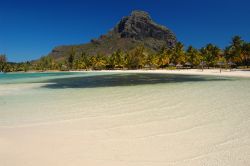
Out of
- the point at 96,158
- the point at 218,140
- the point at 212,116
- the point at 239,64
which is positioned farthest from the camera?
the point at 239,64

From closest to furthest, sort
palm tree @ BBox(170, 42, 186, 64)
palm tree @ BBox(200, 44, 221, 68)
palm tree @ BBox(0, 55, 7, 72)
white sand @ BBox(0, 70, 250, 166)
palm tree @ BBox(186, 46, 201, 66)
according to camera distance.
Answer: white sand @ BBox(0, 70, 250, 166) < palm tree @ BBox(200, 44, 221, 68) < palm tree @ BBox(186, 46, 201, 66) < palm tree @ BBox(170, 42, 186, 64) < palm tree @ BBox(0, 55, 7, 72)

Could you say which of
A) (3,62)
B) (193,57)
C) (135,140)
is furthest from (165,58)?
(3,62)

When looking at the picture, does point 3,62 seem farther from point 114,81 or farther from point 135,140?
point 135,140

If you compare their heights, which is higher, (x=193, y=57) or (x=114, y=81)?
(x=193, y=57)

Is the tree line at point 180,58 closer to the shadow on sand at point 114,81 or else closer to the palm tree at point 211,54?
the palm tree at point 211,54

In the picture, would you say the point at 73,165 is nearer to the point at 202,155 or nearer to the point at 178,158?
the point at 178,158

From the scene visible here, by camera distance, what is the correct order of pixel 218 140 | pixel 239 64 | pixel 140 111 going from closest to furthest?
pixel 218 140 < pixel 140 111 < pixel 239 64

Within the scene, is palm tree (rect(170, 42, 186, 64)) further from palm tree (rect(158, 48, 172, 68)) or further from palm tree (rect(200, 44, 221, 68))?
palm tree (rect(200, 44, 221, 68))

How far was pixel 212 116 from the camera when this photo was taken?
9.03 meters

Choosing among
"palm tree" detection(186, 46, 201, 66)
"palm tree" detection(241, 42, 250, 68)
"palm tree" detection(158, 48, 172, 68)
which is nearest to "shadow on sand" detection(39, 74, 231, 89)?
"palm tree" detection(241, 42, 250, 68)

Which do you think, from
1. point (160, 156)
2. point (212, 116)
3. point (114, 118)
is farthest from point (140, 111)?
point (160, 156)

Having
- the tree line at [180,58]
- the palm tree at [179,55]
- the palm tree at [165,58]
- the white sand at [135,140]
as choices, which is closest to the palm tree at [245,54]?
the tree line at [180,58]

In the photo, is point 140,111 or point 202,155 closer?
point 202,155

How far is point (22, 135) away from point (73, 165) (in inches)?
116
